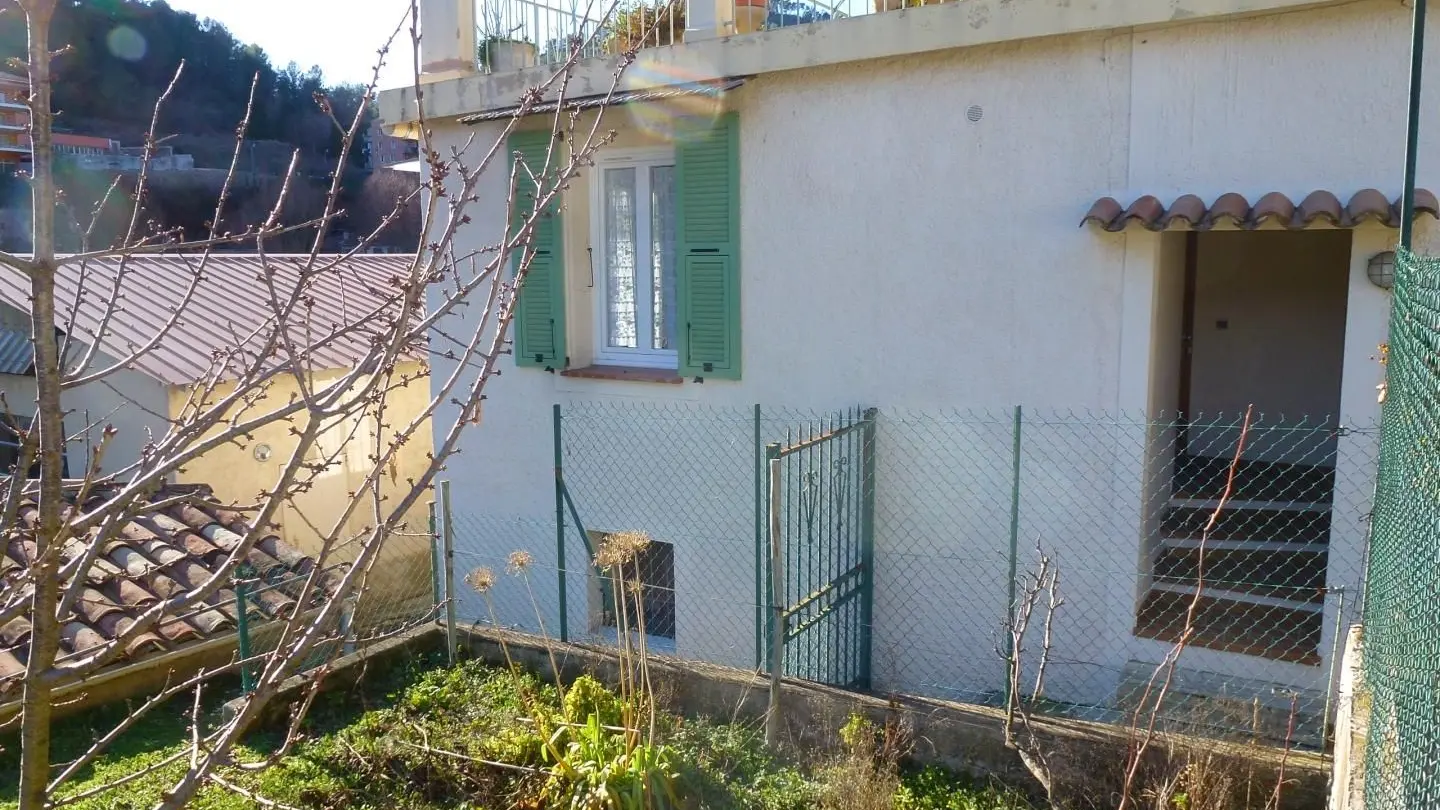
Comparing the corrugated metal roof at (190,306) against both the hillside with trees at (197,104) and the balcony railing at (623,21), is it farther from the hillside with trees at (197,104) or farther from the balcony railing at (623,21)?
the hillside with trees at (197,104)

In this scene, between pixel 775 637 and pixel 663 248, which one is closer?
pixel 775 637

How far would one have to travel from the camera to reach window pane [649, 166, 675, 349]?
7305 millimetres

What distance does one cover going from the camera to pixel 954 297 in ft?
20.2

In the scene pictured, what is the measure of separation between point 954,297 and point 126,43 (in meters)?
24.1

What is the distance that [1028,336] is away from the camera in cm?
596

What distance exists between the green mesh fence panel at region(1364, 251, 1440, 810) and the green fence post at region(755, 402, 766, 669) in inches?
118

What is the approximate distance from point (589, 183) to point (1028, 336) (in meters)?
3.33

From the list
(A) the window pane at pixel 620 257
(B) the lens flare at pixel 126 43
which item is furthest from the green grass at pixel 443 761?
(B) the lens flare at pixel 126 43

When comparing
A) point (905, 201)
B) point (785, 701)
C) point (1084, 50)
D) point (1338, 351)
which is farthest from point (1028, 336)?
point (1338, 351)

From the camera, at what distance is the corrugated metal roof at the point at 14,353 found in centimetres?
982

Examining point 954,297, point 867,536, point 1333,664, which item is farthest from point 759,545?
point 1333,664

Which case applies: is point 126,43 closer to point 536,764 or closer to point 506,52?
point 506,52

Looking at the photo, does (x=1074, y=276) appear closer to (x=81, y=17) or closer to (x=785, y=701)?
(x=785, y=701)

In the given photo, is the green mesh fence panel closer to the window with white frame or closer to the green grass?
the green grass
